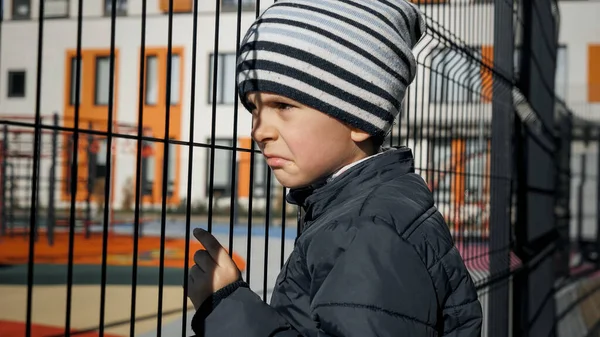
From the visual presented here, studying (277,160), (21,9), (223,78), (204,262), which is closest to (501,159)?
(277,160)

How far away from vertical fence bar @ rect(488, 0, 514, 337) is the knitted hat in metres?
2.54

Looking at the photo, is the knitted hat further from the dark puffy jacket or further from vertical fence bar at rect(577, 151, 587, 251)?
vertical fence bar at rect(577, 151, 587, 251)

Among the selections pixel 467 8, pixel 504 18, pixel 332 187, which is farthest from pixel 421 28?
pixel 504 18

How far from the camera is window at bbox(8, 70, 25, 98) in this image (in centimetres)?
2830

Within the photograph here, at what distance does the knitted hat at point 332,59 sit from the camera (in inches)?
54.4

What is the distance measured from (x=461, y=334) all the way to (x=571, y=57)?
23008mm

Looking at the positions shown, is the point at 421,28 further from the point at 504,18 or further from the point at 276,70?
the point at 504,18

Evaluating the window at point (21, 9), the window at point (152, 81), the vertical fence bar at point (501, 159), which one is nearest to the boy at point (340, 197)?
the vertical fence bar at point (501, 159)

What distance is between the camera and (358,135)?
145 cm

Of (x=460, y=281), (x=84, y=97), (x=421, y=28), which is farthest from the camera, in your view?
(x=84, y=97)

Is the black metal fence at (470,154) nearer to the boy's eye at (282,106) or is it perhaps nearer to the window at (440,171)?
the window at (440,171)

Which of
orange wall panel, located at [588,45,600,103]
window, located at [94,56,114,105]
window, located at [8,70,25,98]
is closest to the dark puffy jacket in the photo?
orange wall panel, located at [588,45,600,103]

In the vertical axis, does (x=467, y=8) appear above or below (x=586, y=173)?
above

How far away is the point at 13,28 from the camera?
28.3 m
